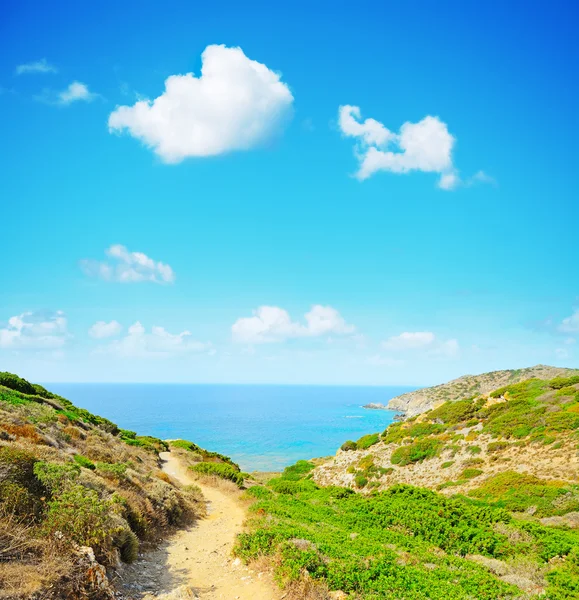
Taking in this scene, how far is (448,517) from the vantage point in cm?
1489

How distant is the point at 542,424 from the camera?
31094 mm

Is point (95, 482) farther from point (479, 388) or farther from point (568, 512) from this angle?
point (479, 388)

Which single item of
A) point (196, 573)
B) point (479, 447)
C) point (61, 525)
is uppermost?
point (61, 525)

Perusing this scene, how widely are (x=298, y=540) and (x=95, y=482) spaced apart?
250 inches

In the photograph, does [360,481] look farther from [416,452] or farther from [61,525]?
[61,525]

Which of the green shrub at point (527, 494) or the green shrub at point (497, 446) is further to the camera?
the green shrub at point (497, 446)

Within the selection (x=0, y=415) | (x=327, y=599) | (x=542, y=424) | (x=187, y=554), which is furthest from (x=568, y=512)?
(x=0, y=415)

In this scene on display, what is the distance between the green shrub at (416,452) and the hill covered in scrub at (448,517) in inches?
3.8

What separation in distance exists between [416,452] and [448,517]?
69.8 feet

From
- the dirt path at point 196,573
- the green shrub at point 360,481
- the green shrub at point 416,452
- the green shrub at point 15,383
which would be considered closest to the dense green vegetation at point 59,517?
the dirt path at point 196,573

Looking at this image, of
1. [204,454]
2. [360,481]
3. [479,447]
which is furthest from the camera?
[204,454]

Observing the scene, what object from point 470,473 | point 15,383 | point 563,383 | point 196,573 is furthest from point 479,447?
point 15,383

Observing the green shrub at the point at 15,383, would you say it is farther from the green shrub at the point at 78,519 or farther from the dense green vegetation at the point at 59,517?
the green shrub at the point at 78,519

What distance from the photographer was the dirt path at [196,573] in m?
8.05
